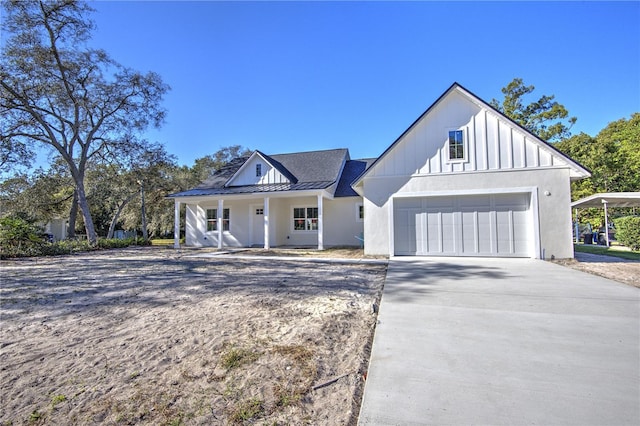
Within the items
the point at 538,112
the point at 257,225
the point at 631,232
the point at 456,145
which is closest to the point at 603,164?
the point at 538,112

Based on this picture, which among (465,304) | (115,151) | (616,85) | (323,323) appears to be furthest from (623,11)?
(115,151)

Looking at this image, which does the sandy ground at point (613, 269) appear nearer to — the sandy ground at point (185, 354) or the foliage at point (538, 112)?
the sandy ground at point (185, 354)

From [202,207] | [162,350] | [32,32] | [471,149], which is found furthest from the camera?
[202,207]

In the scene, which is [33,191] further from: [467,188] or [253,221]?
[467,188]

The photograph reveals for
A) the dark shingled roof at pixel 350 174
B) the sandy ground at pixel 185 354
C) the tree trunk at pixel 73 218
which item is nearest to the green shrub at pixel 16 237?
the tree trunk at pixel 73 218

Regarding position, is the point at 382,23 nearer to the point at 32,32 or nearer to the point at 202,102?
the point at 202,102

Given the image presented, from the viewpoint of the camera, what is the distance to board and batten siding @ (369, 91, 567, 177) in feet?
31.9

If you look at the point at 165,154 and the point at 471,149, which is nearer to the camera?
the point at 471,149

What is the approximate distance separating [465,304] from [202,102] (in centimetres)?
1643

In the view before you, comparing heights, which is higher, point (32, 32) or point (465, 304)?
point (32, 32)

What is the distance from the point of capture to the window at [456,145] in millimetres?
10258

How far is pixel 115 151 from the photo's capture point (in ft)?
64.2

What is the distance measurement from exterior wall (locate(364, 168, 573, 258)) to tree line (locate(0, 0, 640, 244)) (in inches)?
536

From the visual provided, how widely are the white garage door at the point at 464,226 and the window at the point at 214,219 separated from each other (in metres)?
10.3
